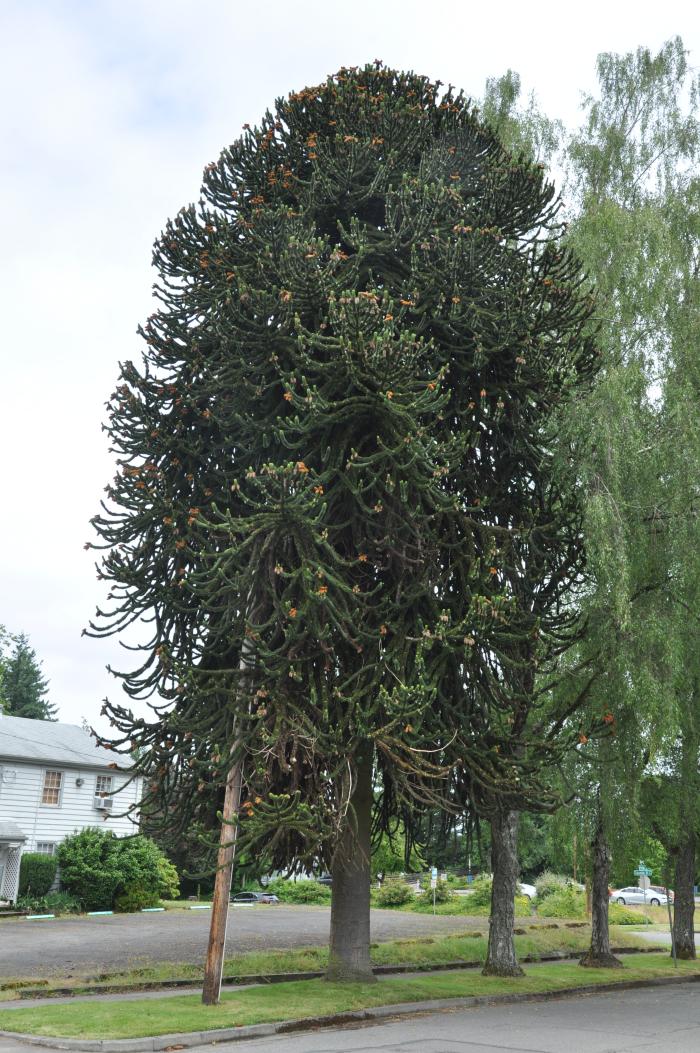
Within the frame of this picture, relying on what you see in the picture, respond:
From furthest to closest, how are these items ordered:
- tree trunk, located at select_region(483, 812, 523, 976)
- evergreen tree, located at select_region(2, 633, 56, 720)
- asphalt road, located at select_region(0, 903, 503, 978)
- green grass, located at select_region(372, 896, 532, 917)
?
evergreen tree, located at select_region(2, 633, 56, 720) → green grass, located at select_region(372, 896, 532, 917) → tree trunk, located at select_region(483, 812, 523, 976) → asphalt road, located at select_region(0, 903, 503, 978)

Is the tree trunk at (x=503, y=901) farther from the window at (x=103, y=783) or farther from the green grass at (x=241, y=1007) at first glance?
the window at (x=103, y=783)

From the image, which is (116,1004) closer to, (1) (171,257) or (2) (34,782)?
(1) (171,257)

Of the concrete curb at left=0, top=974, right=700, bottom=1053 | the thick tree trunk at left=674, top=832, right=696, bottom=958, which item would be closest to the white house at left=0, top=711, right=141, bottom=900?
the thick tree trunk at left=674, top=832, right=696, bottom=958

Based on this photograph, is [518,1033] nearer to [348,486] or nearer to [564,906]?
[348,486]

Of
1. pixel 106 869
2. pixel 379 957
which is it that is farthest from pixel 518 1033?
pixel 106 869

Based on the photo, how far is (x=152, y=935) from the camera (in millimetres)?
22375

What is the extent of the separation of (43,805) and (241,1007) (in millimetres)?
24494

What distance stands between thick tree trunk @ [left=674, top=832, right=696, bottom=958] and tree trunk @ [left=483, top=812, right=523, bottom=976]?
6.59 metres

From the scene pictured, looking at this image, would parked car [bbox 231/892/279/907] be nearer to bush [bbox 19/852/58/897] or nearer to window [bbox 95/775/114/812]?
window [bbox 95/775/114/812]

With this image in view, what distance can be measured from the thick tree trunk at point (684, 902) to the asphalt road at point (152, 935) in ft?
16.2

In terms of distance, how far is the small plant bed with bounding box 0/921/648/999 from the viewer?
47.9 feet

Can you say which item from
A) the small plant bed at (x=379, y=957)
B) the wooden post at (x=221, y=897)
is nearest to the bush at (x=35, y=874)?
the small plant bed at (x=379, y=957)

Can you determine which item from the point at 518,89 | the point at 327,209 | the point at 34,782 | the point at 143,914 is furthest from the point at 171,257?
the point at 34,782

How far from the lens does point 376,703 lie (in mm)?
12242
